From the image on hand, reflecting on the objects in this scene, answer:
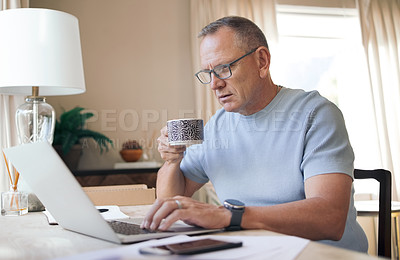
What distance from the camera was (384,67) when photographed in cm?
445

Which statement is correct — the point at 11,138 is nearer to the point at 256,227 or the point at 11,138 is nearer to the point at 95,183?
the point at 95,183

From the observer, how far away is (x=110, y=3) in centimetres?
372

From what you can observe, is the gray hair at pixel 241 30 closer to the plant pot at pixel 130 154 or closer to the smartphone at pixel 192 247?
the smartphone at pixel 192 247

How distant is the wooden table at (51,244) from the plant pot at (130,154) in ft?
7.03

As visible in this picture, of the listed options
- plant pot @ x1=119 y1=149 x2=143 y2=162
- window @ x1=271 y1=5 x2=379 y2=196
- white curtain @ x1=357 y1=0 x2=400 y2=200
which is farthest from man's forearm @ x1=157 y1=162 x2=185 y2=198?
white curtain @ x1=357 y1=0 x2=400 y2=200

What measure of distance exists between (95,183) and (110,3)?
1.63 m

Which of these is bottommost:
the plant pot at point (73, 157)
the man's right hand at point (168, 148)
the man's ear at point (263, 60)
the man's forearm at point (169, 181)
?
the man's forearm at point (169, 181)

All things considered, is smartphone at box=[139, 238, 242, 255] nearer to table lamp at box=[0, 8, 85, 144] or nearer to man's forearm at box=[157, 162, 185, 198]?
man's forearm at box=[157, 162, 185, 198]

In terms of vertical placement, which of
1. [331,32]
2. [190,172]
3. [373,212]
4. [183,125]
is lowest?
[373,212]

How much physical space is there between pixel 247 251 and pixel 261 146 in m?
0.78

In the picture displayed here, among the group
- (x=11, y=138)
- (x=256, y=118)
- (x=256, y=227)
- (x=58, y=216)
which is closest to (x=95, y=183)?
(x=11, y=138)

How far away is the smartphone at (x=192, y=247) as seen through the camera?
653 mm

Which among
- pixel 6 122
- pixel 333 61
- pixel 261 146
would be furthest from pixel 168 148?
pixel 333 61

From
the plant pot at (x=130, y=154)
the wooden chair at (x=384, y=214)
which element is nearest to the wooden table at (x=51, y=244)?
the wooden chair at (x=384, y=214)
